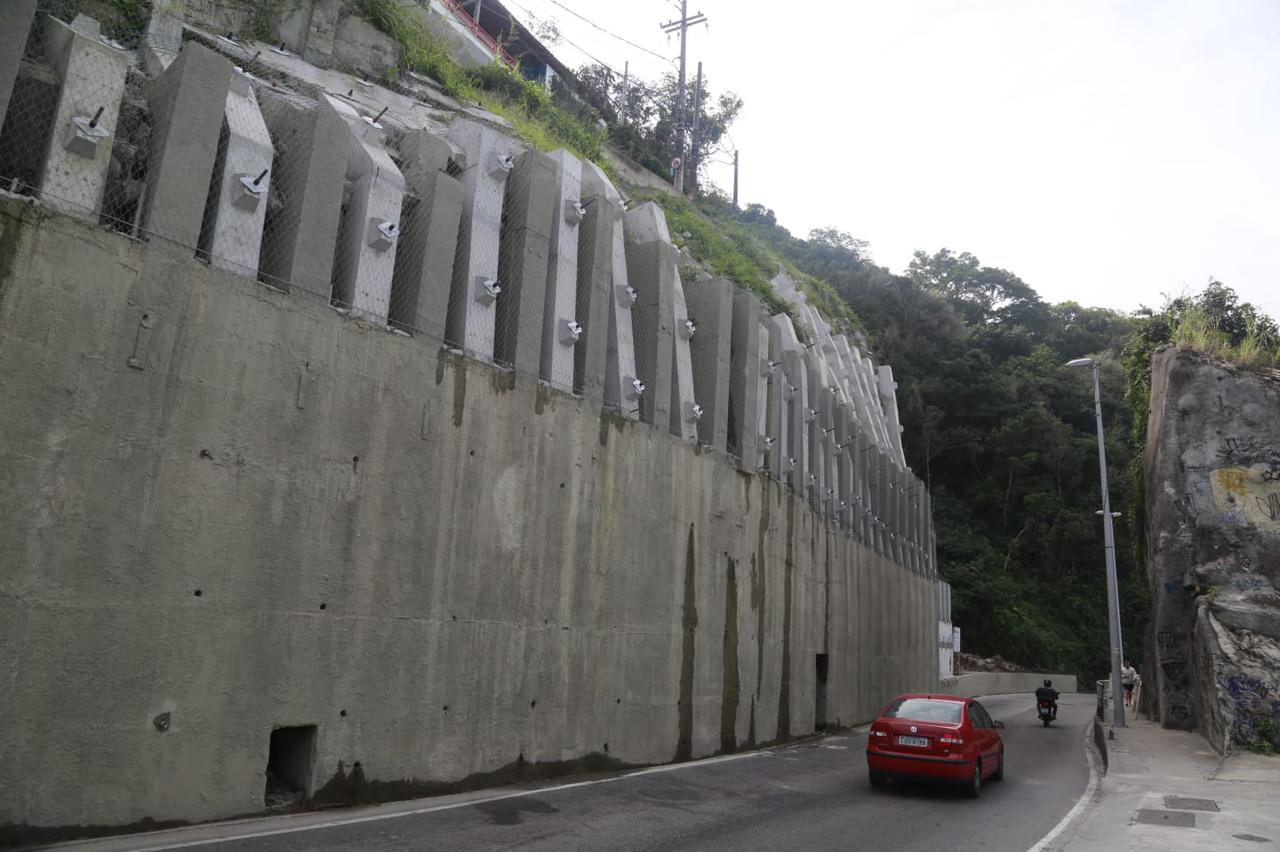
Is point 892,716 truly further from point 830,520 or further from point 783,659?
point 830,520

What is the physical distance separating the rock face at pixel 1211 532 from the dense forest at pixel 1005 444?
20047 mm

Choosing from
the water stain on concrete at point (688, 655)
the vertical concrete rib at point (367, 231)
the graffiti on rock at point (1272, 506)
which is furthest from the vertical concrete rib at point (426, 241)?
the graffiti on rock at point (1272, 506)

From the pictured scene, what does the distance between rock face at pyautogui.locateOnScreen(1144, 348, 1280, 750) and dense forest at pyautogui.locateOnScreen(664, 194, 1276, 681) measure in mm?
20047

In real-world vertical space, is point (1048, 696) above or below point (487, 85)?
below

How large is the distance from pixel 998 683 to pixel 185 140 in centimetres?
4209

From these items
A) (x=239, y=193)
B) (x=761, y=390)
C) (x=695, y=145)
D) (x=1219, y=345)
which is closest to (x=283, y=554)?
(x=239, y=193)

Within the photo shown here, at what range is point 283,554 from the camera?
7.97 meters

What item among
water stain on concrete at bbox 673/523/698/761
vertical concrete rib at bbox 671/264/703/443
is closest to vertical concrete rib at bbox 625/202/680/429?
vertical concrete rib at bbox 671/264/703/443

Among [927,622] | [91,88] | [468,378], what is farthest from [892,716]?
[927,622]

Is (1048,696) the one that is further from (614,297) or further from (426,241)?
(426,241)

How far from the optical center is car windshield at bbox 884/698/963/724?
11.3m

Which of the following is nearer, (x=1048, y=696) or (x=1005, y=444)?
(x=1048, y=696)

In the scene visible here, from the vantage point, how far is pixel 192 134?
7.96 metres

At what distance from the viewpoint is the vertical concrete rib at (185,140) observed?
301 inches
